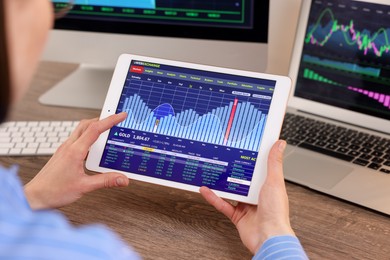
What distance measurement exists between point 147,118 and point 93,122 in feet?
0.30

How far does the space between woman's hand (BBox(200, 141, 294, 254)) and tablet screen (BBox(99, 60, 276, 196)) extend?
0.03 meters

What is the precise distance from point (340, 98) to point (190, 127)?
1.17ft

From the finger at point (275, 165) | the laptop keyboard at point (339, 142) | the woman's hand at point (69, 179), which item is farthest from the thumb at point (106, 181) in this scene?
the laptop keyboard at point (339, 142)

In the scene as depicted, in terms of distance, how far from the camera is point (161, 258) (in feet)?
2.67

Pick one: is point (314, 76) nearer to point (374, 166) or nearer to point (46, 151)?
point (374, 166)

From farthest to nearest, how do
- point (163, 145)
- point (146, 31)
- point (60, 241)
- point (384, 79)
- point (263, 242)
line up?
point (146, 31)
point (384, 79)
point (163, 145)
point (263, 242)
point (60, 241)

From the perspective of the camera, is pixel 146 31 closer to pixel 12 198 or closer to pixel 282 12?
pixel 282 12

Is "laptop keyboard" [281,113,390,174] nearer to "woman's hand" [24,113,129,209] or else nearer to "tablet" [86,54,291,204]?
"tablet" [86,54,291,204]

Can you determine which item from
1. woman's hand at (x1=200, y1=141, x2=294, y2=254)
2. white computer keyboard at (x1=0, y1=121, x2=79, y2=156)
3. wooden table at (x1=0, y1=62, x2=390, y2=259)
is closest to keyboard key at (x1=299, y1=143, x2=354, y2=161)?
wooden table at (x1=0, y1=62, x2=390, y2=259)

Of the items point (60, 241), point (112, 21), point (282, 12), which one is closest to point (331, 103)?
point (282, 12)

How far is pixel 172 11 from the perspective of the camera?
3.83 ft

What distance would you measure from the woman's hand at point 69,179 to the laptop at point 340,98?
1.06ft

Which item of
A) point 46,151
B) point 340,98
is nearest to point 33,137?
point 46,151

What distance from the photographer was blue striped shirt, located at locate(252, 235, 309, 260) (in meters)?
0.75
